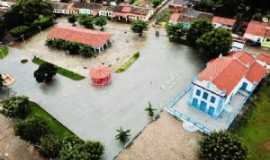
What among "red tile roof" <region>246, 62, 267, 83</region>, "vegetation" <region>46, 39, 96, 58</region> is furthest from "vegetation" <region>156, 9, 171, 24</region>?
"red tile roof" <region>246, 62, 267, 83</region>

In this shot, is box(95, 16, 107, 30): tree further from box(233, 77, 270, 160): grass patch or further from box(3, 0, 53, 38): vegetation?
box(233, 77, 270, 160): grass patch

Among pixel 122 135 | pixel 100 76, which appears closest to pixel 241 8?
pixel 100 76

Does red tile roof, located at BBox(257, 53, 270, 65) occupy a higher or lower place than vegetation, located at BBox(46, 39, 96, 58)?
higher

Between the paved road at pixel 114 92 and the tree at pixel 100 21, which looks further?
the tree at pixel 100 21

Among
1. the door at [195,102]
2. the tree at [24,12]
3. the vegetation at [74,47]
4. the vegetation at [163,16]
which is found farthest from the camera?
the vegetation at [163,16]

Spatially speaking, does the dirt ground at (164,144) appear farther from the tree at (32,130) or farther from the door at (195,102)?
the tree at (32,130)

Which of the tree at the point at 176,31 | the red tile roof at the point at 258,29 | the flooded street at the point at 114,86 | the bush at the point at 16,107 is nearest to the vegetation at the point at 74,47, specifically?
the flooded street at the point at 114,86
